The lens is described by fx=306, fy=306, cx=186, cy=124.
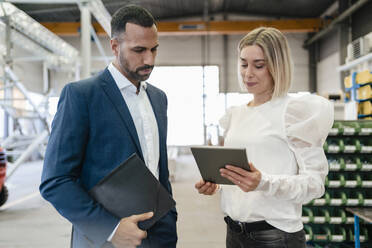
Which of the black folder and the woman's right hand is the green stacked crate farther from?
the black folder

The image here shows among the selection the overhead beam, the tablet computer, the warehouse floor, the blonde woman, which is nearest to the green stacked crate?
the warehouse floor

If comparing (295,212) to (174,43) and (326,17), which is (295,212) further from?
(174,43)

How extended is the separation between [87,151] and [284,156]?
0.84 metres

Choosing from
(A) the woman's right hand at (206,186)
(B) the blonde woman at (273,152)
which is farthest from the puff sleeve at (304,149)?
(A) the woman's right hand at (206,186)

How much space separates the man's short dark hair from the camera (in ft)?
4.22

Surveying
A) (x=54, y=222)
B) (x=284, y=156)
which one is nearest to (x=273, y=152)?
(x=284, y=156)

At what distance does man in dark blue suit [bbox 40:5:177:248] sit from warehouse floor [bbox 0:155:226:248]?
2874 mm

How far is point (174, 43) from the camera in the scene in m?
14.9

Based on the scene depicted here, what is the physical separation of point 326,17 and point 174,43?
267 inches

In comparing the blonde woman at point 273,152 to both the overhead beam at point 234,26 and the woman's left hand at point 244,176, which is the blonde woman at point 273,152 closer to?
the woman's left hand at point 244,176

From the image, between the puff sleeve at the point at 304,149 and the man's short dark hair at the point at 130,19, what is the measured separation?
2.38 feet

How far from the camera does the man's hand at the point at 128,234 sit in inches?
42.3

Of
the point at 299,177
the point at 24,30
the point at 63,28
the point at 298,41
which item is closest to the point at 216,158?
the point at 299,177

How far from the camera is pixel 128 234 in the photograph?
1.08 m
